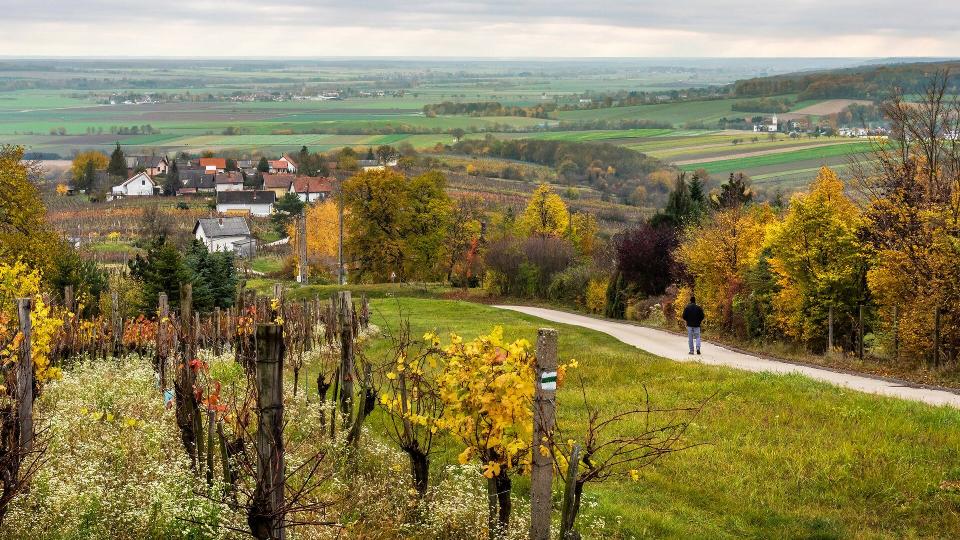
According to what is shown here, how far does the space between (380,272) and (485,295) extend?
10.6 m

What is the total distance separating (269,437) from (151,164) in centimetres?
18528

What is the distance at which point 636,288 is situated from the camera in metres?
49.8

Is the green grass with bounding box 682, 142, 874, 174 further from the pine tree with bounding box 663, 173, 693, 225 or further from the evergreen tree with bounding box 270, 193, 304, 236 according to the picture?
the pine tree with bounding box 663, 173, 693, 225

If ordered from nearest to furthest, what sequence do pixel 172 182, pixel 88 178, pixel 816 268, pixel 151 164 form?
pixel 816 268, pixel 88 178, pixel 172 182, pixel 151 164

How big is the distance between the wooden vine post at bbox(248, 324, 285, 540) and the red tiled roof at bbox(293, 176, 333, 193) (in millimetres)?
133724

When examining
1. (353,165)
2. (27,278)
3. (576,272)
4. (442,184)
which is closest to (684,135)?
(353,165)

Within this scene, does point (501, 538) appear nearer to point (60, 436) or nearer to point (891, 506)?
point (891, 506)

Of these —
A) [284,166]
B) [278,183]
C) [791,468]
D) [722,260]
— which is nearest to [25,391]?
[791,468]

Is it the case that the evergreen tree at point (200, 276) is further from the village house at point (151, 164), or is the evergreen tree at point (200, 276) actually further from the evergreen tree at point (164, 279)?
the village house at point (151, 164)

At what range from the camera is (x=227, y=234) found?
322 feet

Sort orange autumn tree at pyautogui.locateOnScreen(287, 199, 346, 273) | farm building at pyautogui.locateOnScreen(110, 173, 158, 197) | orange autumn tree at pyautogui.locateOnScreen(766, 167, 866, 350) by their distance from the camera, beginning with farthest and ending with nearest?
farm building at pyautogui.locateOnScreen(110, 173, 158, 197) < orange autumn tree at pyautogui.locateOnScreen(287, 199, 346, 273) < orange autumn tree at pyautogui.locateOnScreen(766, 167, 866, 350)

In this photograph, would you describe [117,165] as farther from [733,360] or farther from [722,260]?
[733,360]

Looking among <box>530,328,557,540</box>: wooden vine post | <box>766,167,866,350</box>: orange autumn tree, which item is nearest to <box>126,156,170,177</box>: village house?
<box>766,167,866,350</box>: orange autumn tree

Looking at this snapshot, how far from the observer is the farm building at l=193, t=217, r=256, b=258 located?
95500 millimetres
